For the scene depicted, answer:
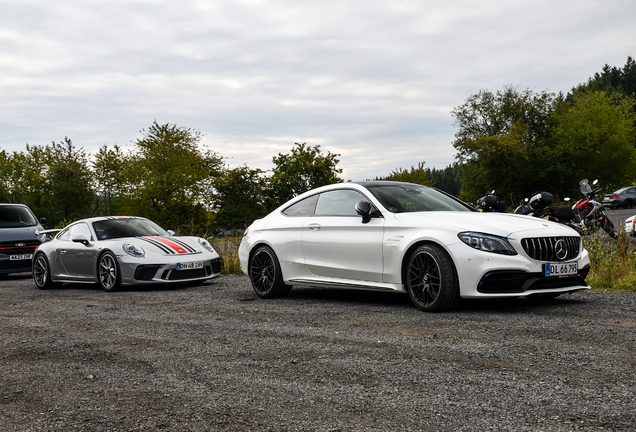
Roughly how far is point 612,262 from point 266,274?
524cm

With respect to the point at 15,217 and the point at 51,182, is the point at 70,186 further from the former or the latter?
the point at 15,217

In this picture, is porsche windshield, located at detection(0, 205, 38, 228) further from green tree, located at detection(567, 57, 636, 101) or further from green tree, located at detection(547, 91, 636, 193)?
green tree, located at detection(567, 57, 636, 101)

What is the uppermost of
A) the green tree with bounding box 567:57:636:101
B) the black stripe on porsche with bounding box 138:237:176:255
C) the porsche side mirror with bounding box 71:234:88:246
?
the green tree with bounding box 567:57:636:101

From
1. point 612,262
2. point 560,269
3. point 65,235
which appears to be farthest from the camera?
point 65,235

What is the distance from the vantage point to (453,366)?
398 cm

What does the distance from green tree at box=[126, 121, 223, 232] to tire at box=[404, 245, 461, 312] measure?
44992mm

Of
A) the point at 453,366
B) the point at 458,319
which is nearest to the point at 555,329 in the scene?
the point at 458,319

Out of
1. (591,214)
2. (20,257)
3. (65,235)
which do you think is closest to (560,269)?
(591,214)

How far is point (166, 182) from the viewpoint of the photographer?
167 feet

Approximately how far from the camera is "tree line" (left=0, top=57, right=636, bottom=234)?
51938 millimetres

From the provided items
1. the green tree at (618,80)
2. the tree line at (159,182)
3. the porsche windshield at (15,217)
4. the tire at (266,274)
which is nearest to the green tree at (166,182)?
the tree line at (159,182)

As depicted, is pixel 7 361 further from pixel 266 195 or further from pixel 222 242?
pixel 266 195

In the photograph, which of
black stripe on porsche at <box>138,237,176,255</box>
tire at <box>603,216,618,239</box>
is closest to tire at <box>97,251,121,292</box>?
black stripe on porsche at <box>138,237,176,255</box>

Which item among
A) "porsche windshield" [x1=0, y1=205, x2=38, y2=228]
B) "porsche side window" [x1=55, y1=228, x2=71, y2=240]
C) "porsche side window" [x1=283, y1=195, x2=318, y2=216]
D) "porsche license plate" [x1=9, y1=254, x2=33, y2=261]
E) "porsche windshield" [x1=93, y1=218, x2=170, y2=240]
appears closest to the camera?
"porsche side window" [x1=283, y1=195, x2=318, y2=216]
